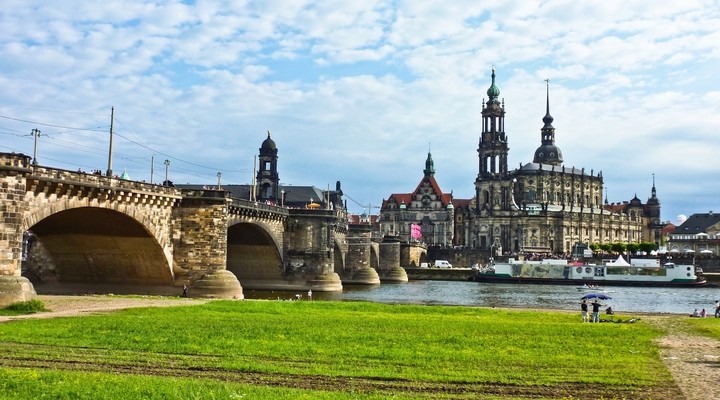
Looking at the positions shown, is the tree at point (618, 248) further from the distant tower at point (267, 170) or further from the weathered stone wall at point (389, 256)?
the distant tower at point (267, 170)

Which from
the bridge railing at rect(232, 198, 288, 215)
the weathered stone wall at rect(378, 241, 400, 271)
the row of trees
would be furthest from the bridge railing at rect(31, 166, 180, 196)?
the row of trees

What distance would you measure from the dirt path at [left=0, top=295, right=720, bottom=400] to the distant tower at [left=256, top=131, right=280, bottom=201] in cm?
11082

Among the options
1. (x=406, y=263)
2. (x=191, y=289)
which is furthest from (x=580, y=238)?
(x=191, y=289)

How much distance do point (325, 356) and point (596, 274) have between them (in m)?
116

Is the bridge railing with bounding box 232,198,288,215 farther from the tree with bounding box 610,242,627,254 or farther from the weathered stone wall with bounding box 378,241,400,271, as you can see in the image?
the tree with bounding box 610,242,627,254

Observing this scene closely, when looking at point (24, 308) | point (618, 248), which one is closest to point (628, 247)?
point (618, 248)

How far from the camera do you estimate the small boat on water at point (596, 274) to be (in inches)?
4958

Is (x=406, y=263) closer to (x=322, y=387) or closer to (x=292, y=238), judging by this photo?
(x=292, y=238)

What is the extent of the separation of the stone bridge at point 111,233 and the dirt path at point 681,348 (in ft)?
10.6

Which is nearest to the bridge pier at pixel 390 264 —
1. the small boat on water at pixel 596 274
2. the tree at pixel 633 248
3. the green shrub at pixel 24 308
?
the small boat on water at pixel 596 274

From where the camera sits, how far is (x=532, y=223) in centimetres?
19700

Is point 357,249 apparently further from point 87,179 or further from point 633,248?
point 633,248

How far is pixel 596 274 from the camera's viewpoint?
130 m

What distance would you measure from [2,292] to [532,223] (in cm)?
17163
